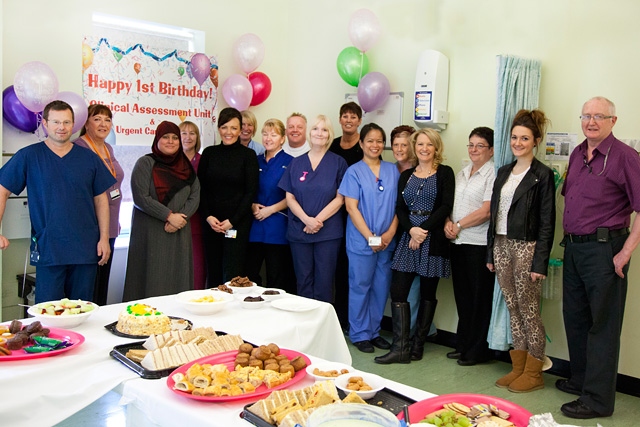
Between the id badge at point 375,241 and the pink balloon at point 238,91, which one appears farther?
the pink balloon at point 238,91

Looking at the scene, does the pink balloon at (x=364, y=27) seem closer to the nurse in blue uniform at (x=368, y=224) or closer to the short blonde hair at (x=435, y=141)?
the nurse in blue uniform at (x=368, y=224)

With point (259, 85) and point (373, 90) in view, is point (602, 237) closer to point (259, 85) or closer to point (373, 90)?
point (373, 90)

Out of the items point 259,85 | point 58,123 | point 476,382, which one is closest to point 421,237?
point 476,382

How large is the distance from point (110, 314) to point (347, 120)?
2.64 meters

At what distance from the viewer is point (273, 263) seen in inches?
182

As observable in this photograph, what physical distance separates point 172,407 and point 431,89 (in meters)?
3.32

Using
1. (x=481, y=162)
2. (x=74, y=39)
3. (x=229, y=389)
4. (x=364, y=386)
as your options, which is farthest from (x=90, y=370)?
(x=74, y=39)

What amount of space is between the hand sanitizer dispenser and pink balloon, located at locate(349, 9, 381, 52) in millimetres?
456

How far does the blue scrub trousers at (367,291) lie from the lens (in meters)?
4.30

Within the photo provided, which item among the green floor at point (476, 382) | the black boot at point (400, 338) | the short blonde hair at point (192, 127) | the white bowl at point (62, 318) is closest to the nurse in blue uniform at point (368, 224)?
the black boot at point (400, 338)

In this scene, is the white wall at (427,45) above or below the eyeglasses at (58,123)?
above

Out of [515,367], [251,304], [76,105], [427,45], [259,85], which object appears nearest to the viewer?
[251,304]

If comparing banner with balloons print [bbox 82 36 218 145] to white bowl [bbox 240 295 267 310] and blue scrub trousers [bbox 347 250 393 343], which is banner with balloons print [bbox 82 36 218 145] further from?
white bowl [bbox 240 295 267 310]

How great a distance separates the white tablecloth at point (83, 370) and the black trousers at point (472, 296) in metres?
1.83
